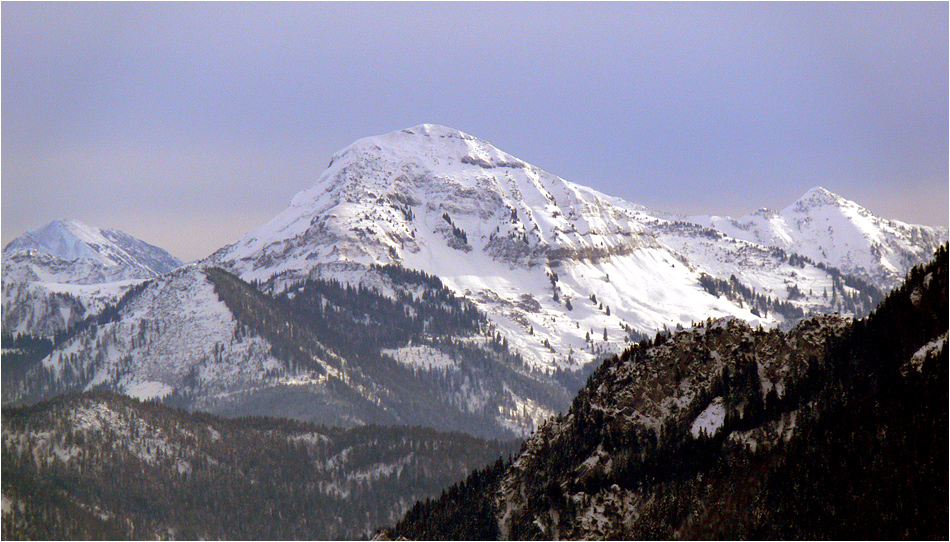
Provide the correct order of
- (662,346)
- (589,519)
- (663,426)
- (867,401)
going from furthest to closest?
(662,346)
(663,426)
(589,519)
(867,401)

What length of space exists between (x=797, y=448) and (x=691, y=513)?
52.9 ft

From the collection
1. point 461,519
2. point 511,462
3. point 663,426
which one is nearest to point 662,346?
point 663,426

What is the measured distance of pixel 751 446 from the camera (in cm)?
A: 13862

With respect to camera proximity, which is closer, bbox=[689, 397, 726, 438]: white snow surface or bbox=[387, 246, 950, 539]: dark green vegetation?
bbox=[387, 246, 950, 539]: dark green vegetation

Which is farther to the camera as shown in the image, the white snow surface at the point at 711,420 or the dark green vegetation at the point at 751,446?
the white snow surface at the point at 711,420

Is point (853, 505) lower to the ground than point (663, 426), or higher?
lower

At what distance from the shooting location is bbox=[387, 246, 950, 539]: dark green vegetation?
122 m

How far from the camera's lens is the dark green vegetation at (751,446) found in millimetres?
122188

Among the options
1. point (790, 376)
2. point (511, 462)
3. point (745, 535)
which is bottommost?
point (745, 535)

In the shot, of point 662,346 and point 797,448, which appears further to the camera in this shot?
point 662,346

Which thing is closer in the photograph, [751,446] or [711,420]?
[751,446]

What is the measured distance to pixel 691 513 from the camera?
132750mm

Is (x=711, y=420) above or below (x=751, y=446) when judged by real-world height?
above

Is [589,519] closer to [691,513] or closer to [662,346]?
[691,513]
